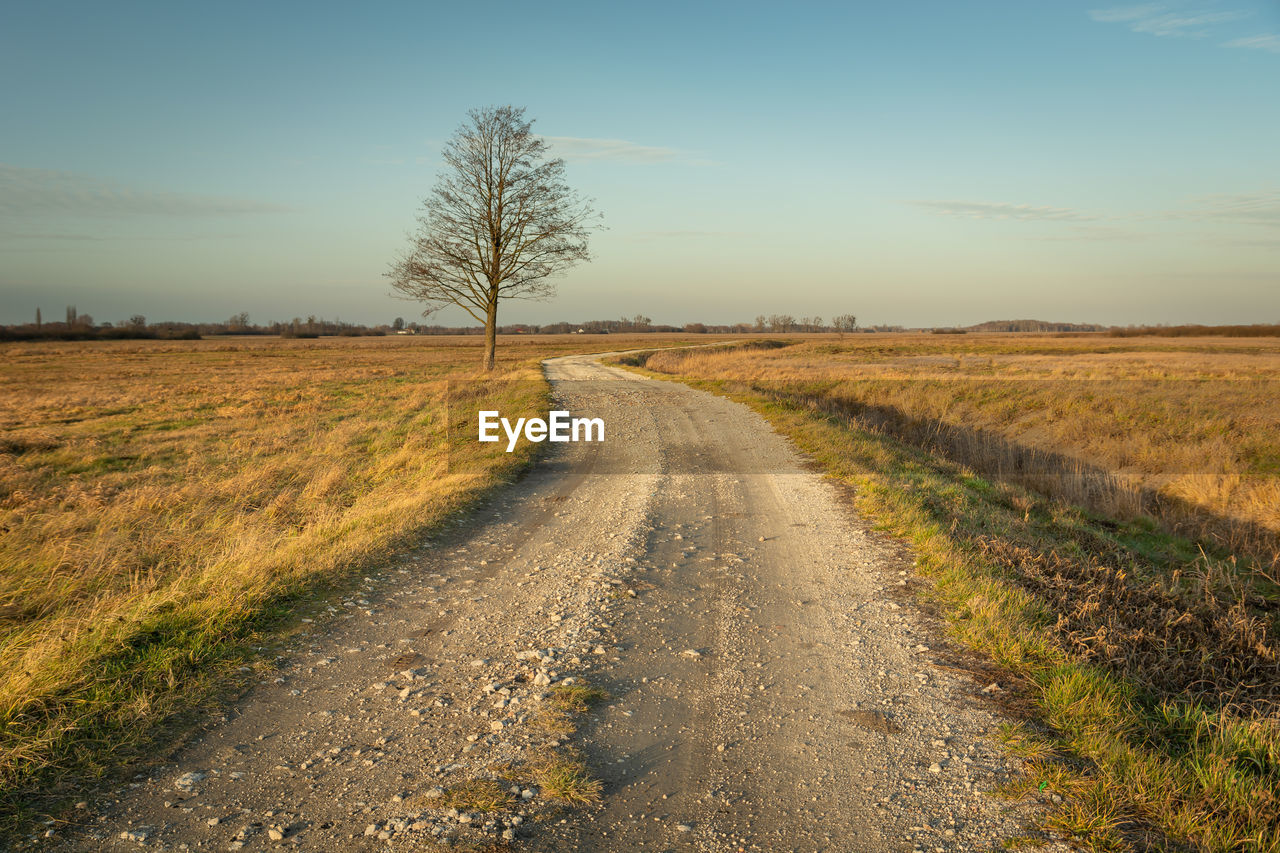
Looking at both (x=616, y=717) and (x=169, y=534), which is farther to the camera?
(x=169, y=534)

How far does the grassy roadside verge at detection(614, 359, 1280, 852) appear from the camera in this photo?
3.35 m

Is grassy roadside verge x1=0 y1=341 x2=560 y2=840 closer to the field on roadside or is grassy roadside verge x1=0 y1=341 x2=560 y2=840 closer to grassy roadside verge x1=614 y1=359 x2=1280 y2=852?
the field on roadside

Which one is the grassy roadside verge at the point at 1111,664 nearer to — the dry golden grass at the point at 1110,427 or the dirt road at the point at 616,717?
the dirt road at the point at 616,717

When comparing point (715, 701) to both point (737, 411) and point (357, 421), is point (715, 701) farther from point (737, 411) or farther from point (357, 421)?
point (357, 421)

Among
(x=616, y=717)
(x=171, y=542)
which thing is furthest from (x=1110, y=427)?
(x=171, y=542)

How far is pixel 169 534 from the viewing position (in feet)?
30.6

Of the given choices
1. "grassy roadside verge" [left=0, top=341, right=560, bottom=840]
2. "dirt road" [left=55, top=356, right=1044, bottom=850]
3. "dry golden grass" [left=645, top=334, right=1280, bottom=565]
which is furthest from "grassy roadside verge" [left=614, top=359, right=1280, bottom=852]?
"grassy roadside verge" [left=0, top=341, right=560, bottom=840]

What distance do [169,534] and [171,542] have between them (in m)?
0.80

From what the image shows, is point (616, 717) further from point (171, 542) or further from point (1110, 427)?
point (1110, 427)

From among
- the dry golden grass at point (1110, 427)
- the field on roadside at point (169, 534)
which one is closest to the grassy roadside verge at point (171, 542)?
the field on roadside at point (169, 534)

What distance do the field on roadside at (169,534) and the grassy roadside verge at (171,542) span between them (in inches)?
0.8

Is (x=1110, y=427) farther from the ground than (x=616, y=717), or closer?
farther from the ground

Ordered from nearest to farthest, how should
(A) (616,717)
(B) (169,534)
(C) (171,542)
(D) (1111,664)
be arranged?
(A) (616,717) < (D) (1111,664) < (C) (171,542) < (B) (169,534)

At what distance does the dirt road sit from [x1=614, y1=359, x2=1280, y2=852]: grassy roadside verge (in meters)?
0.39
